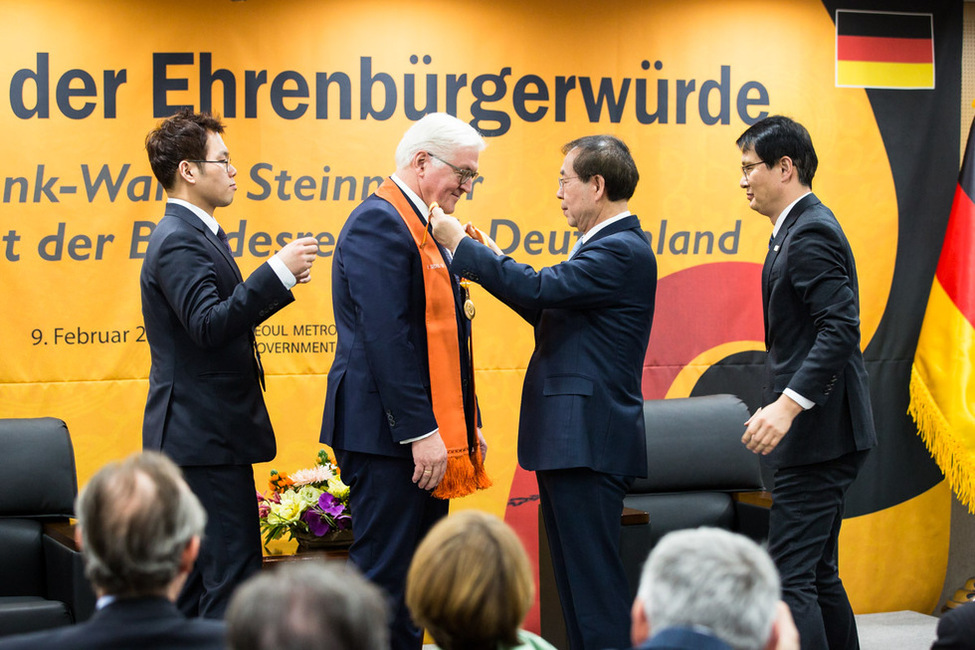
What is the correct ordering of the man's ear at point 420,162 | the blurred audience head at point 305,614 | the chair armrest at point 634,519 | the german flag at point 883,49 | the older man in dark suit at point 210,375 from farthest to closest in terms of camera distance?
the german flag at point 883,49 → the chair armrest at point 634,519 → the man's ear at point 420,162 → the older man in dark suit at point 210,375 → the blurred audience head at point 305,614

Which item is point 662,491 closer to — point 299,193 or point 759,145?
point 759,145

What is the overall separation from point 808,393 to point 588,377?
2.03 feet

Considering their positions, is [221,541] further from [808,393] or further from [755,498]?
[755,498]

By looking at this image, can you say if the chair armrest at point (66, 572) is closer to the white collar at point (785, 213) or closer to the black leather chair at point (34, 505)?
the black leather chair at point (34, 505)

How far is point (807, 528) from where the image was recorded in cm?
296

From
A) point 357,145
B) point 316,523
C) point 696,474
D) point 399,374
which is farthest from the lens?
point 357,145

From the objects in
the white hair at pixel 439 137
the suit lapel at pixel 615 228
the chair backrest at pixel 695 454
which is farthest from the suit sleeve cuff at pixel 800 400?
the white hair at pixel 439 137

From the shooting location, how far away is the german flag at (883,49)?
4.67 meters

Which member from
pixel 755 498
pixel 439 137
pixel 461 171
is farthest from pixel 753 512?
pixel 439 137

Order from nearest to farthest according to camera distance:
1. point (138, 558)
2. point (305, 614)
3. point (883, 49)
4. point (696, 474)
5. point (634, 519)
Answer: point (305, 614) → point (138, 558) → point (634, 519) → point (696, 474) → point (883, 49)

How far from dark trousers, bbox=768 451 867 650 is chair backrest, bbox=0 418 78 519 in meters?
2.35

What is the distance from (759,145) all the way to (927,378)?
1.98 m

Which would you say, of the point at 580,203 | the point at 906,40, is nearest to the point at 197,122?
the point at 580,203

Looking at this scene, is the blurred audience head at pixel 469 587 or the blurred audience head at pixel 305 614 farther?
the blurred audience head at pixel 469 587
